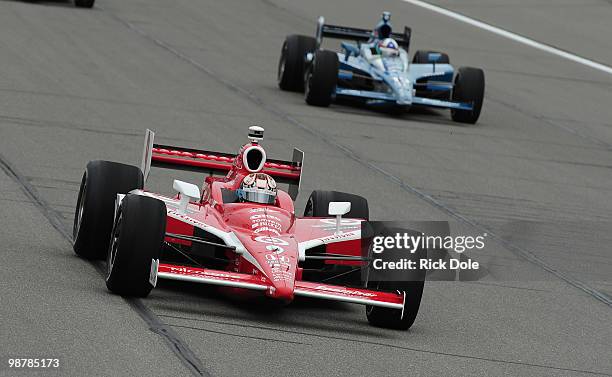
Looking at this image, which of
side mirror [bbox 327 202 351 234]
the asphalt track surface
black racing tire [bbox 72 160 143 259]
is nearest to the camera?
the asphalt track surface

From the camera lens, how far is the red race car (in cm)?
1037

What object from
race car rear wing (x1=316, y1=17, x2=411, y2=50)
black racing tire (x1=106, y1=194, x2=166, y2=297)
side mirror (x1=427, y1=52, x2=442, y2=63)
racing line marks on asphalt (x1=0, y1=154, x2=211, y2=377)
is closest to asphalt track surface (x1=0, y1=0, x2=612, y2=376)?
racing line marks on asphalt (x1=0, y1=154, x2=211, y2=377)

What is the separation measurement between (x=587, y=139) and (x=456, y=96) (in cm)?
238

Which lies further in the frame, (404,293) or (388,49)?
(388,49)

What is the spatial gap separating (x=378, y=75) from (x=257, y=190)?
38.8 ft

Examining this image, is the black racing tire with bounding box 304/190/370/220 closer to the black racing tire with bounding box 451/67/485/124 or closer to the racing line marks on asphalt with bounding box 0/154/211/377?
the racing line marks on asphalt with bounding box 0/154/211/377

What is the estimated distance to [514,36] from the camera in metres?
36.6

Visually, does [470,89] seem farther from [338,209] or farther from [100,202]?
[100,202]

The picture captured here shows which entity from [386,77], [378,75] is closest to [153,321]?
[386,77]

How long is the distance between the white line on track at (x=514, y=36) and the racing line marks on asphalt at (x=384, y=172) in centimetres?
1049

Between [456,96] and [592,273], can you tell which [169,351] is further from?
[456,96]

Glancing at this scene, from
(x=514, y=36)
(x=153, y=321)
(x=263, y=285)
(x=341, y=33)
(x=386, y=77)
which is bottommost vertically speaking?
(x=153, y=321)

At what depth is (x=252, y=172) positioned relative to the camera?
12.0m

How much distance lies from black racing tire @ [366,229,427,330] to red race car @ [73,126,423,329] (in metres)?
0.01
